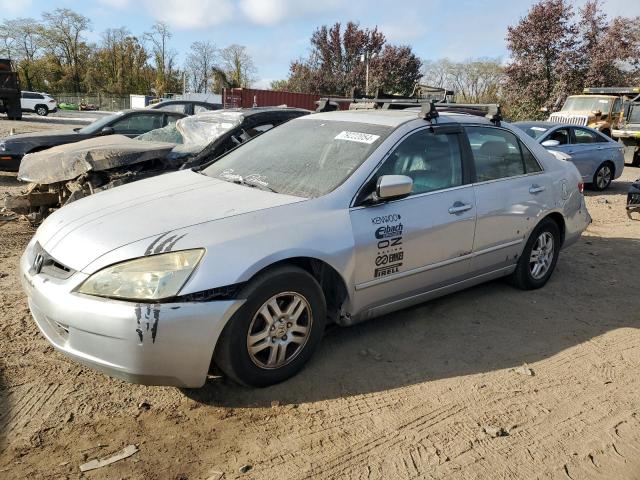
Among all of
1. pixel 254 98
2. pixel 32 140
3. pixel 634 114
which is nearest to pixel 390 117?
pixel 32 140

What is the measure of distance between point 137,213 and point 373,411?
1802 millimetres

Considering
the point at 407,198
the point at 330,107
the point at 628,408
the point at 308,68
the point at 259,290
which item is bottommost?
the point at 628,408

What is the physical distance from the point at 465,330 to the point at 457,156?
4.49ft

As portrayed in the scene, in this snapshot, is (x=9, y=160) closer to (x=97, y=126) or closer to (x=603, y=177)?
(x=97, y=126)

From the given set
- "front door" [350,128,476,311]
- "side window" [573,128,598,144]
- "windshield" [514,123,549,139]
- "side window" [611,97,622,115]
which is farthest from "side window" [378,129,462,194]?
"side window" [611,97,622,115]

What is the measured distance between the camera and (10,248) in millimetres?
5617

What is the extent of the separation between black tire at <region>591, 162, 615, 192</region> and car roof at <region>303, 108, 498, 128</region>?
859cm

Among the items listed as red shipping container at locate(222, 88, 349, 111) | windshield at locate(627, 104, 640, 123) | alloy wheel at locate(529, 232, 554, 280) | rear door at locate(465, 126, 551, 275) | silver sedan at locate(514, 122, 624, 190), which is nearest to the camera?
rear door at locate(465, 126, 551, 275)

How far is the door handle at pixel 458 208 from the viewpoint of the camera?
3.90 metres

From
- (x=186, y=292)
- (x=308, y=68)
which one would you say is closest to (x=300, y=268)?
(x=186, y=292)

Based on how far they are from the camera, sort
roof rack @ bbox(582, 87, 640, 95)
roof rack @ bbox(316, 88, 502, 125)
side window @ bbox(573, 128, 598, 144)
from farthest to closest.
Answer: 1. roof rack @ bbox(582, 87, 640, 95)
2. side window @ bbox(573, 128, 598, 144)
3. roof rack @ bbox(316, 88, 502, 125)

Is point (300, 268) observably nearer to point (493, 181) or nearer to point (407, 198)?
point (407, 198)

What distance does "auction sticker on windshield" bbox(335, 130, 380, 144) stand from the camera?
372 cm

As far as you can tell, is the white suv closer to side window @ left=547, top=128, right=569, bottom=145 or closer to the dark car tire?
the dark car tire
